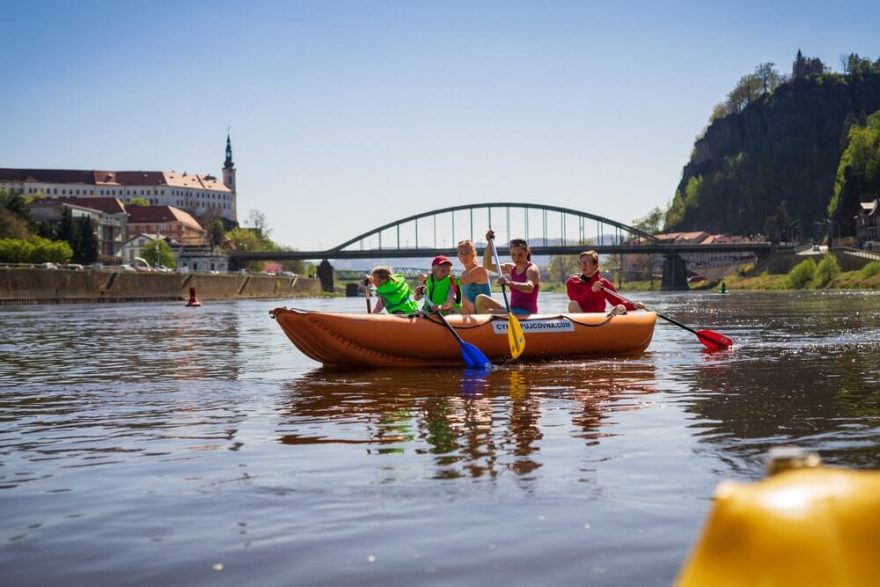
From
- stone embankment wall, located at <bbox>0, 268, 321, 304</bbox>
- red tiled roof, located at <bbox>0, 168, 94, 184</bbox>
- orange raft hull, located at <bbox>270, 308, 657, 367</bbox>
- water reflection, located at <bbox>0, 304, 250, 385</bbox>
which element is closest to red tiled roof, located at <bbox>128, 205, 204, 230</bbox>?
red tiled roof, located at <bbox>0, 168, 94, 184</bbox>

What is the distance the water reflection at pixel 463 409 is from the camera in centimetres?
601

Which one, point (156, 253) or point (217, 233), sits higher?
point (217, 233)

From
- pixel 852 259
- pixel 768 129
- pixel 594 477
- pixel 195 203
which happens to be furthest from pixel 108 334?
pixel 195 203

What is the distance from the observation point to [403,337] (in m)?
11.8

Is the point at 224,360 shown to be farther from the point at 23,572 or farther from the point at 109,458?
the point at 23,572

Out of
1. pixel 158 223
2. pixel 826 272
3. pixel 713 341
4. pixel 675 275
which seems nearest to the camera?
pixel 713 341

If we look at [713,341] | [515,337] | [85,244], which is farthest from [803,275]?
[515,337]

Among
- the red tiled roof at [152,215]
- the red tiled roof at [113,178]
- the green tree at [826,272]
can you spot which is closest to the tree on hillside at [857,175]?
the green tree at [826,272]

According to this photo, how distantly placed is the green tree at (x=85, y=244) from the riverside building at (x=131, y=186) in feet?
255

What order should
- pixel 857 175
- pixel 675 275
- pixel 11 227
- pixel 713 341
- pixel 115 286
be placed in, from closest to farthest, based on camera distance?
1. pixel 713 341
2. pixel 115 286
3. pixel 11 227
4. pixel 857 175
5. pixel 675 275

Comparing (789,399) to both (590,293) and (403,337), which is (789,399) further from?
(590,293)

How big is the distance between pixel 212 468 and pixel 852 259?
79818 mm

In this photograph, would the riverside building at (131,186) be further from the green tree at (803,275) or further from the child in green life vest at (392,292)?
the child in green life vest at (392,292)

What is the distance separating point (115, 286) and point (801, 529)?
67.2 meters
